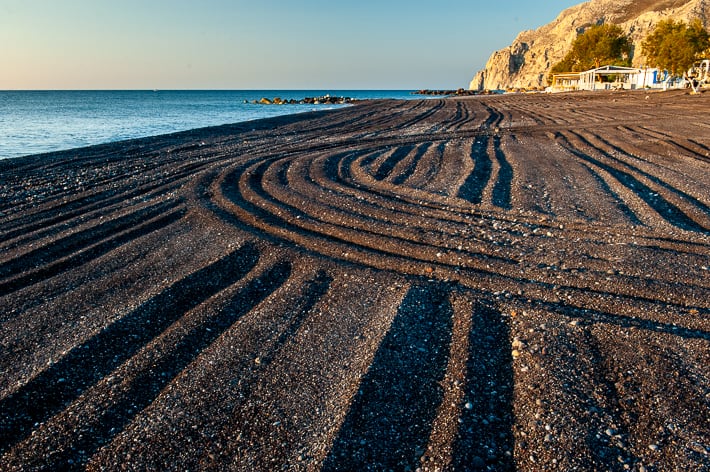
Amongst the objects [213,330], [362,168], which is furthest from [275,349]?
[362,168]

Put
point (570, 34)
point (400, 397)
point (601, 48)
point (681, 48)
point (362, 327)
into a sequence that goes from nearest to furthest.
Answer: point (400, 397) → point (362, 327) → point (681, 48) → point (601, 48) → point (570, 34)

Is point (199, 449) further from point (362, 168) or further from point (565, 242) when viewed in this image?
point (362, 168)

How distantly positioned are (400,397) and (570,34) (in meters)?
178

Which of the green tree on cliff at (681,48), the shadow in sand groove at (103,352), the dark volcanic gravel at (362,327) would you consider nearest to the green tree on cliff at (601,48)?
the green tree on cliff at (681,48)

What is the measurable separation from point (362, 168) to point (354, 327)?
784 centimetres

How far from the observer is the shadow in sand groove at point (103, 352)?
11.4 feet

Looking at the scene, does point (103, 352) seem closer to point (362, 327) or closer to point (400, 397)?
point (362, 327)

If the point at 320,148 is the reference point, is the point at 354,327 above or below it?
below

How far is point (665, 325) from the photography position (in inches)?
171

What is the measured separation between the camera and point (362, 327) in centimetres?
457

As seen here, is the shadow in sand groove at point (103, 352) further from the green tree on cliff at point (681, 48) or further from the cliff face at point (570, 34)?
the cliff face at point (570, 34)

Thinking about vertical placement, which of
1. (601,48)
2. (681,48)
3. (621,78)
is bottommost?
(621,78)

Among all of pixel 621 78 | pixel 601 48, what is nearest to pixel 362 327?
pixel 621 78

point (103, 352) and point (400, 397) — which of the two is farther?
point (103, 352)
